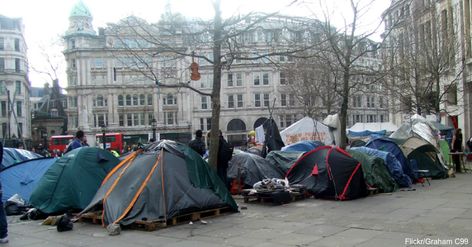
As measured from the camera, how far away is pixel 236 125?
80.4 m

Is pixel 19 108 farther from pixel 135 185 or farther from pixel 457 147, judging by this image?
pixel 135 185

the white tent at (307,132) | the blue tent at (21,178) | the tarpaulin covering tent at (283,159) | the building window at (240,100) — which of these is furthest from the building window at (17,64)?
the tarpaulin covering tent at (283,159)

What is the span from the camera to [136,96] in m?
82.6

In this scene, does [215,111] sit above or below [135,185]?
above

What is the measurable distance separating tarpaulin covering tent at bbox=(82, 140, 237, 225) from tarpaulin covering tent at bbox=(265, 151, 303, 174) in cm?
434

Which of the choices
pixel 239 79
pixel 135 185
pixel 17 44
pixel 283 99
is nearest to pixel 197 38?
pixel 135 185

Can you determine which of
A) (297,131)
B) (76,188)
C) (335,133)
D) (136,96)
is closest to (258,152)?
(335,133)

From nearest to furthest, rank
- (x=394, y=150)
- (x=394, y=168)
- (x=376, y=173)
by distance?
1. (x=376, y=173)
2. (x=394, y=168)
3. (x=394, y=150)

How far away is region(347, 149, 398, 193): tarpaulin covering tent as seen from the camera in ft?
43.9

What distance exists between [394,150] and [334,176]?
438 centimetres

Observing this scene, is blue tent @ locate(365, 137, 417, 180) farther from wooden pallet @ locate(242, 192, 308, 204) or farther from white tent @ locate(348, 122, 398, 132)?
white tent @ locate(348, 122, 398, 132)

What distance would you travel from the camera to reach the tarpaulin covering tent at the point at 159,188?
938 centimetres

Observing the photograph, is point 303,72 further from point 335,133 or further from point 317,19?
point 317,19

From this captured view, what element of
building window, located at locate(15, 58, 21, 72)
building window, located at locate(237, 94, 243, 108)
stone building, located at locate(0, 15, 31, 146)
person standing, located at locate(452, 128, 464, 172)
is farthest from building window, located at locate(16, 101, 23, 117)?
person standing, located at locate(452, 128, 464, 172)
